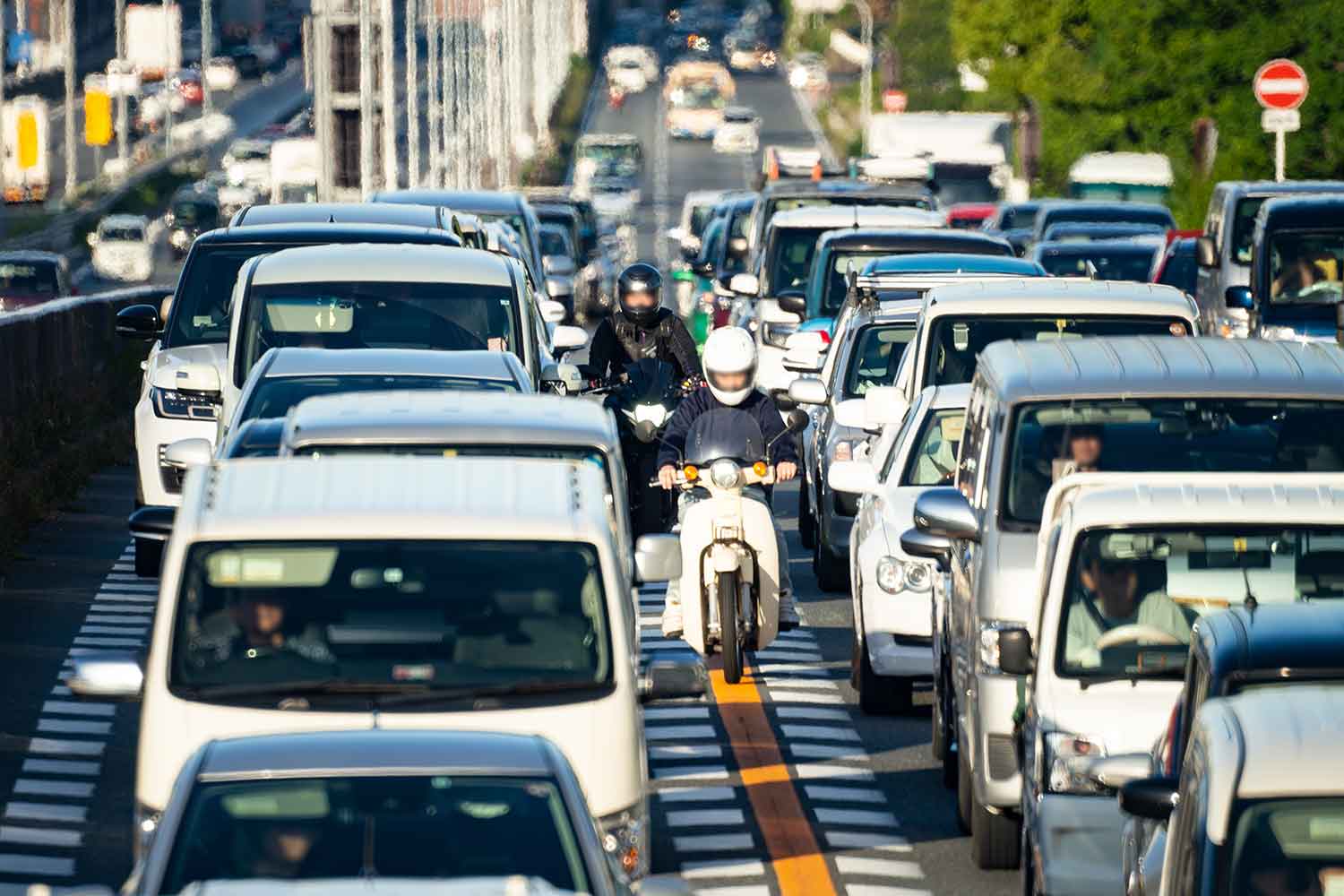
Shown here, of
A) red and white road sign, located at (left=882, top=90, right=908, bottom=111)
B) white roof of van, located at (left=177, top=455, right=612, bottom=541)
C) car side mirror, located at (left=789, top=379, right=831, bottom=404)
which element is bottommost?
red and white road sign, located at (left=882, top=90, right=908, bottom=111)

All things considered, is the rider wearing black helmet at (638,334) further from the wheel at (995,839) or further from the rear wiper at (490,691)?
the rear wiper at (490,691)

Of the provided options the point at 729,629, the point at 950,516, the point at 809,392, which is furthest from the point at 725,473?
the point at 950,516

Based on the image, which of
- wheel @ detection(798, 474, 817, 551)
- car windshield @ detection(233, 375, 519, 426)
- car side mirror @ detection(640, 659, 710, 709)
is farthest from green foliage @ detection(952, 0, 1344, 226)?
car side mirror @ detection(640, 659, 710, 709)

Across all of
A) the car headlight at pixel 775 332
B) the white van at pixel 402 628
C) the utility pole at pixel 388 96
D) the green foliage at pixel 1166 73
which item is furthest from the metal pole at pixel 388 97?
the white van at pixel 402 628

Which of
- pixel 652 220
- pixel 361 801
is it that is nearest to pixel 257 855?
pixel 361 801

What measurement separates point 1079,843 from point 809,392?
9.84 meters

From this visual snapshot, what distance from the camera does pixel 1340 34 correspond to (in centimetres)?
5462

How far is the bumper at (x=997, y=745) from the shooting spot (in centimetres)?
1201

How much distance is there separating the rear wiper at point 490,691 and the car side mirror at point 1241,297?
20597 mm

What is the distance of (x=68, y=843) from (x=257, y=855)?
225 inches

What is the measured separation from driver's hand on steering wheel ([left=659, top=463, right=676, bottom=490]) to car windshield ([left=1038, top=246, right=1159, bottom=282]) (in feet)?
68.0

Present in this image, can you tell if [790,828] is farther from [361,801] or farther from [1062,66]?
[1062,66]

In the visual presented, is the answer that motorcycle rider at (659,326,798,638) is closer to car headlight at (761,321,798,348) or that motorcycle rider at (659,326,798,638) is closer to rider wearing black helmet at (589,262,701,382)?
rider wearing black helmet at (589,262,701,382)

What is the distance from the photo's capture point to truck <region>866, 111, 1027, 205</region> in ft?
266
